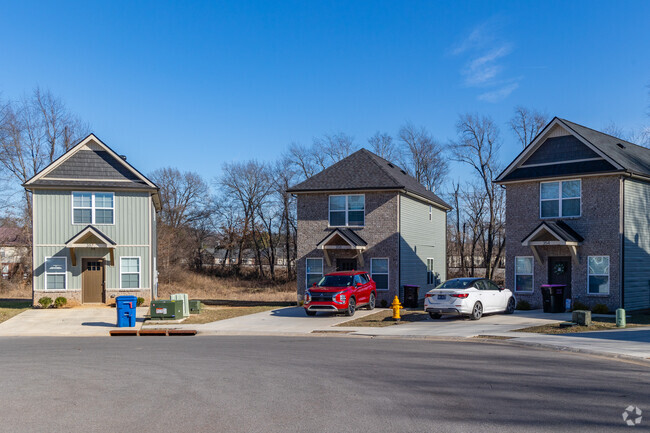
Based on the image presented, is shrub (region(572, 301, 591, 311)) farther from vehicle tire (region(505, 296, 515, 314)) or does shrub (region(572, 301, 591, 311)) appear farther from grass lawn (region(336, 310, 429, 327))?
grass lawn (region(336, 310, 429, 327))

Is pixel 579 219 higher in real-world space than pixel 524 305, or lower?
higher

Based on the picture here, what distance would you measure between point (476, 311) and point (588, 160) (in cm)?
875

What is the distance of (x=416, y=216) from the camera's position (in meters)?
33.1

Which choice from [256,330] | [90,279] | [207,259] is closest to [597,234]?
[256,330]

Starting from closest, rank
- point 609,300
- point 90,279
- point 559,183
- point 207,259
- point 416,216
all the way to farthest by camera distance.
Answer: point 609,300 < point 559,183 < point 90,279 < point 416,216 < point 207,259

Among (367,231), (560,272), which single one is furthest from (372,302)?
(560,272)

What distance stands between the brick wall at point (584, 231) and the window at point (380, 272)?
5879 mm

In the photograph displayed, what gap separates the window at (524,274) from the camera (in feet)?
87.1

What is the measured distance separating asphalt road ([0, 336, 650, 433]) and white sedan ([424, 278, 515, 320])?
6.21 meters

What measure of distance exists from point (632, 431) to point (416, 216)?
26181 millimetres

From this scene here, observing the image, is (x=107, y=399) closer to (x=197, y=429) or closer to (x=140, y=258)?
(x=197, y=429)

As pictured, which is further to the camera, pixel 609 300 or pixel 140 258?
pixel 140 258

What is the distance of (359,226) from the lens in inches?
1189

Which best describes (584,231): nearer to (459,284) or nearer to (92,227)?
(459,284)
